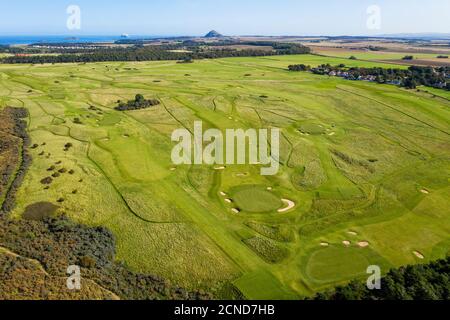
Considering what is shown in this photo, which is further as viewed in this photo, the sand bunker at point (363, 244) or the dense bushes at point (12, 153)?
the dense bushes at point (12, 153)

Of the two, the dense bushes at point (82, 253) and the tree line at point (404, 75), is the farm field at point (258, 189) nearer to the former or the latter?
the dense bushes at point (82, 253)

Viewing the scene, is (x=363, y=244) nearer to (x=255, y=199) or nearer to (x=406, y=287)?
(x=406, y=287)

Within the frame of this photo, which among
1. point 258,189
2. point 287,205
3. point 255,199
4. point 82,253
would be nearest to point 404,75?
point 258,189

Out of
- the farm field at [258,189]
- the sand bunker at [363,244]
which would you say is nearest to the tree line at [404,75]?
the farm field at [258,189]

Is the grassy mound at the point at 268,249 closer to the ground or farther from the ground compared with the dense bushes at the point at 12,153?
closer to the ground

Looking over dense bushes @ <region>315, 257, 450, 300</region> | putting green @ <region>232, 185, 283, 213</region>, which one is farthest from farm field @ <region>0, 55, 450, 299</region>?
dense bushes @ <region>315, 257, 450, 300</region>
